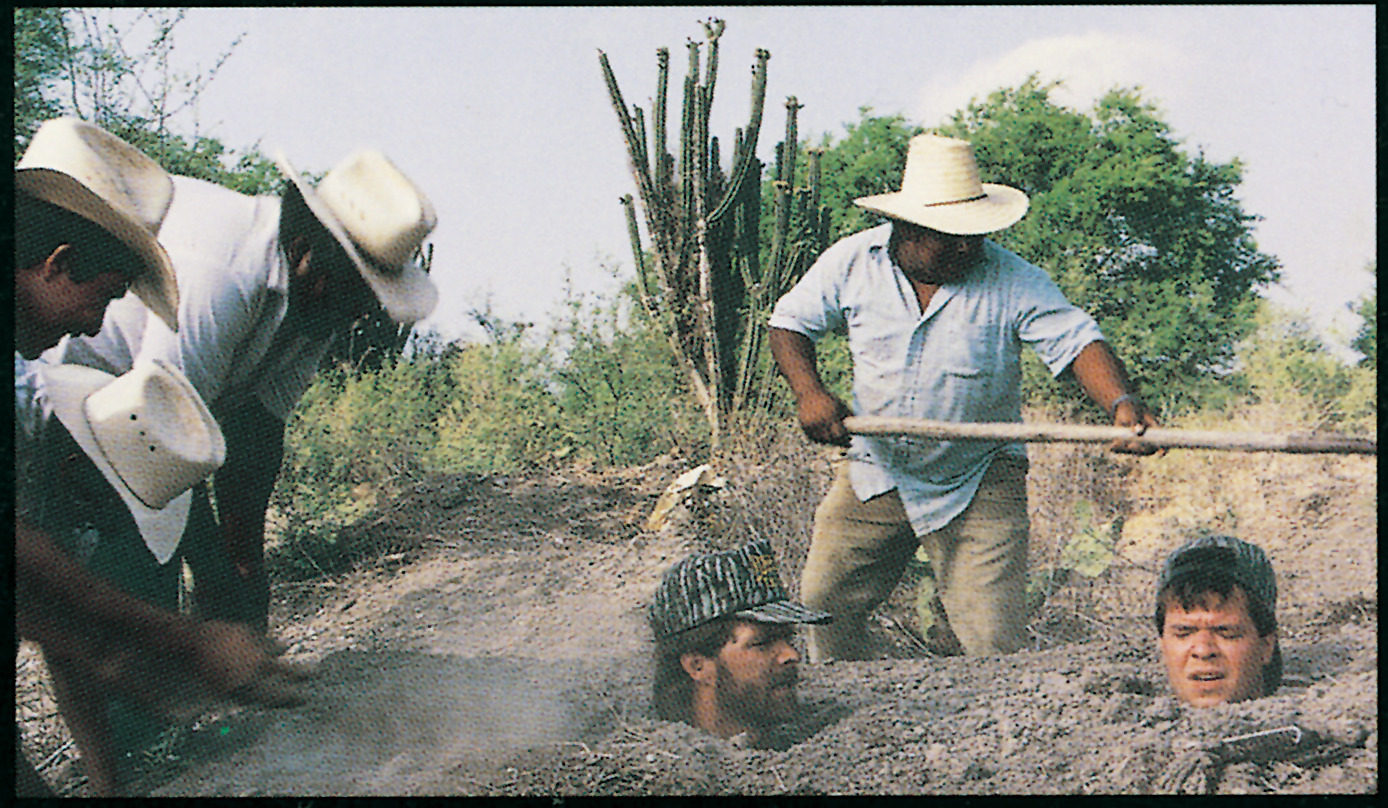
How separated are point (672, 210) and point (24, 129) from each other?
216 cm

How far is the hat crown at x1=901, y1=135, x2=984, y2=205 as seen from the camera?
144 inches

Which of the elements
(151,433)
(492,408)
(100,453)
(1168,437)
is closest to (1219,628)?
(1168,437)

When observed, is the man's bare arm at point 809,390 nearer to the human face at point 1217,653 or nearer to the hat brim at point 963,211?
the hat brim at point 963,211

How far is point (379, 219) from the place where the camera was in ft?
11.3

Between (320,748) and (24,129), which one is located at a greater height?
(24,129)

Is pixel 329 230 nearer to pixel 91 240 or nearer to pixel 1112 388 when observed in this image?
pixel 91 240

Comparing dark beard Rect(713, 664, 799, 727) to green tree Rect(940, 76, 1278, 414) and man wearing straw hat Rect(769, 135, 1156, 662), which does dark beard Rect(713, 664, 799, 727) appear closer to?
man wearing straw hat Rect(769, 135, 1156, 662)

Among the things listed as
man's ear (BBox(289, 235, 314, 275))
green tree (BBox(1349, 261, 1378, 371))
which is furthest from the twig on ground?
green tree (BBox(1349, 261, 1378, 371))

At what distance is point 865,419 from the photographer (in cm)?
362

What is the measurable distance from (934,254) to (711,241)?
2.89 feet

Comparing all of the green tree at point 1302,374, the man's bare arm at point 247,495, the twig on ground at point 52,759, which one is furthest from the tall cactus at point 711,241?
the twig on ground at point 52,759

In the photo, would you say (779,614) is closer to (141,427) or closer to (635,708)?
(635,708)

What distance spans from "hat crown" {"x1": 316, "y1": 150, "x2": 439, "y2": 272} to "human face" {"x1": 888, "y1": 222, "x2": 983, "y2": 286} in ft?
4.44

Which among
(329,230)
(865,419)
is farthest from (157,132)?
(865,419)
